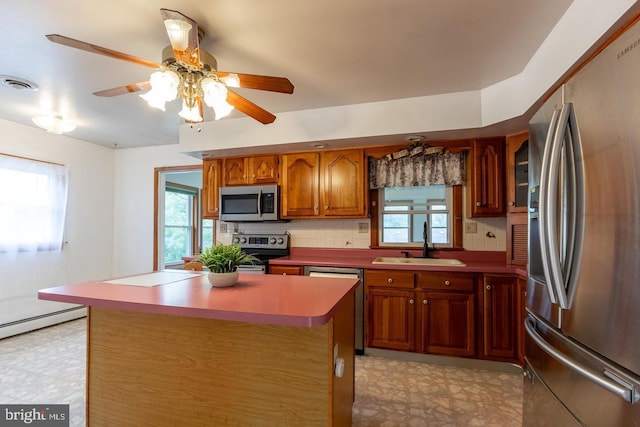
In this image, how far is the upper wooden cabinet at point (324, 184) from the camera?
324 cm

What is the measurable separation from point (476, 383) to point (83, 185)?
500cm

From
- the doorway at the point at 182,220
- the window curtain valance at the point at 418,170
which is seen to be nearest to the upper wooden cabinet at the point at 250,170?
the window curtain valance at the point at 418,170

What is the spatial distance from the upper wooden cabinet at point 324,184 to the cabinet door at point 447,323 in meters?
1.07

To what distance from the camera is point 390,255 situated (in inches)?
132

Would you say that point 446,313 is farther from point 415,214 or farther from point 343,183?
point 343,183

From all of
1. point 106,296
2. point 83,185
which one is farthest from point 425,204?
point 83,185

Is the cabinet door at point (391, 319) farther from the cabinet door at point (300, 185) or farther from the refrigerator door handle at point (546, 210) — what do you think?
the refrigerator door handle at point (546, 210)

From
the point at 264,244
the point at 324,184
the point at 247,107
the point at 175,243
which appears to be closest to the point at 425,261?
the point at 324,184

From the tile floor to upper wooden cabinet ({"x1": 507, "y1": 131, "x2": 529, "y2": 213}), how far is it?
143 cm

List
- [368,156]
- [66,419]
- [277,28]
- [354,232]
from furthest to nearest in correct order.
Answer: [354,232], [368,156], [66,419], [277,28]

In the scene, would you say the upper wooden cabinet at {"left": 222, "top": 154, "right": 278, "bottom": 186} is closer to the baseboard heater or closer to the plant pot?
the plant pot

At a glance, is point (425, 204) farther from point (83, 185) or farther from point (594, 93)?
point (83, 185)

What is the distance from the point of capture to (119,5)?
160 cm

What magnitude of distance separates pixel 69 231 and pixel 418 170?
171 inches
